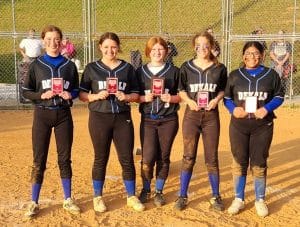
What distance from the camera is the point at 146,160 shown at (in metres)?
5.41

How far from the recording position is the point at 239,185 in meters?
5.37

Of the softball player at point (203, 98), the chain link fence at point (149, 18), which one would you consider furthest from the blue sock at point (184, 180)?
the chain link fence at point (149, 18)

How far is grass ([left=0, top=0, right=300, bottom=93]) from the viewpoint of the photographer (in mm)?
22703

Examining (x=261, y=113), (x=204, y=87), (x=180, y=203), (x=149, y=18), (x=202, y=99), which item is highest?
(x=149, y=18)

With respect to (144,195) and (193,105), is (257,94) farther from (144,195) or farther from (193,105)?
(144,195)

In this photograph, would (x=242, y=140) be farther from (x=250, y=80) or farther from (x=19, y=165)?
(x=19, y=165)

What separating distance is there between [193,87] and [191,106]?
207 mm

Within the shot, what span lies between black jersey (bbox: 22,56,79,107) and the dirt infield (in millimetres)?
1251

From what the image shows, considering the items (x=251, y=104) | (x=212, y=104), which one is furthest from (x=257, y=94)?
(x=212, y=104)

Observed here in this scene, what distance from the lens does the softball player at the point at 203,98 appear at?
5137 mm

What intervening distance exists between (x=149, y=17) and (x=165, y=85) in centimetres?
1990

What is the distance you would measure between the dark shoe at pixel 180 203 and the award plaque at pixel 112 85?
147 cm

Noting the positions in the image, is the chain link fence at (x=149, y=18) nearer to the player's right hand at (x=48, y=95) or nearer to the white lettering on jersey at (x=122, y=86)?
the white lettering on jersey at (x=122, y=86)

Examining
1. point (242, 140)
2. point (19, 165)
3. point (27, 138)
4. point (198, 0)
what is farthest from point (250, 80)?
point (198, 0)
